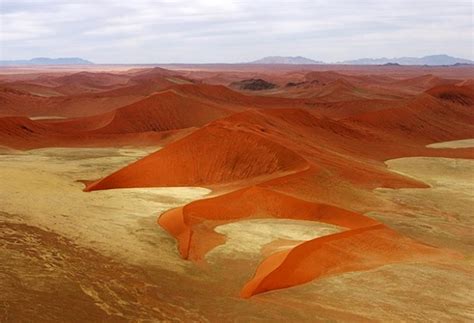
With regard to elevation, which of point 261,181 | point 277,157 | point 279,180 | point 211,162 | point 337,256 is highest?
point 277,157

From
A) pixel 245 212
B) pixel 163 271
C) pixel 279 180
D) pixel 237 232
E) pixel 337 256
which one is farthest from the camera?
pixel 279 180

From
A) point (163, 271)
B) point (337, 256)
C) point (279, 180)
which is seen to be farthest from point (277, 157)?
point (163, 271)

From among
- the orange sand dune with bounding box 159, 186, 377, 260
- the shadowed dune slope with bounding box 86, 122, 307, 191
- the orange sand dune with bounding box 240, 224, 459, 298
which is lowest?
the orange sand dune with bounding box 240, 224, 459, 298

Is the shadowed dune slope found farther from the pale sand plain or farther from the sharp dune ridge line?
the pale sand plain

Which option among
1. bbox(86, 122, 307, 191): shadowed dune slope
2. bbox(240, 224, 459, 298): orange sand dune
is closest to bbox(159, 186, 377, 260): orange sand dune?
bbox(240, 224, 459, 298): orange sand dune

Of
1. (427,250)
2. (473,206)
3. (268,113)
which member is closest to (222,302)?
(427,250)

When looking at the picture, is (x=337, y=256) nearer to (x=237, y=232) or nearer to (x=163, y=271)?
(x=237, y=232)

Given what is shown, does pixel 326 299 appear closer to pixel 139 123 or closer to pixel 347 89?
pixel 139 123

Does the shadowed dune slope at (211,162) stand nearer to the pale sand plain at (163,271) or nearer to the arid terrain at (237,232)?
the arid terrain at (237,232)
